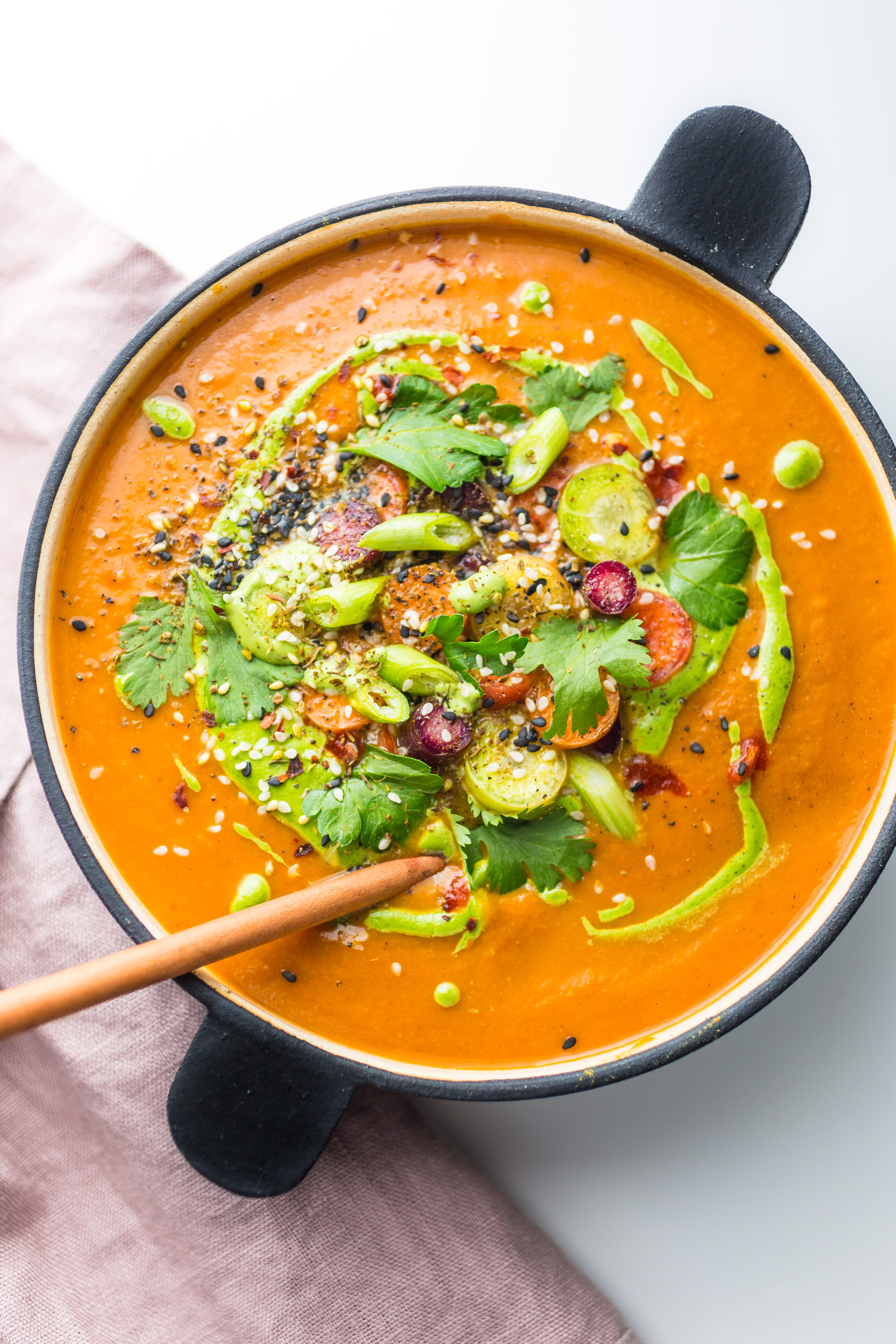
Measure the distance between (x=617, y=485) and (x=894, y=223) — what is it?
1.11m

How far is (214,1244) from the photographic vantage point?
7.75 ft

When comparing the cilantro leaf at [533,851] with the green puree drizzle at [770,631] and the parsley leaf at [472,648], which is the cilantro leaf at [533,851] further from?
the green puree drizzle at [770,631]

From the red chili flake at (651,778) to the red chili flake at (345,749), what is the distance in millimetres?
542

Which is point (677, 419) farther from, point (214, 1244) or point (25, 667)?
point (214, 1244)

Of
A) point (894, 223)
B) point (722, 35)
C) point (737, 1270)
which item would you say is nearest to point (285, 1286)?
→ point (737, 1270)

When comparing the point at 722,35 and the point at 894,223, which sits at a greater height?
the point at 722,35

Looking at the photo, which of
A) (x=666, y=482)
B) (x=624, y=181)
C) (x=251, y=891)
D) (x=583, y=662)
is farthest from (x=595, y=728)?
(x=624, y=181)

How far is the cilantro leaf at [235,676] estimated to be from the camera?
6.52 feet

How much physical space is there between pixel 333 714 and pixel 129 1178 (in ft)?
4.40

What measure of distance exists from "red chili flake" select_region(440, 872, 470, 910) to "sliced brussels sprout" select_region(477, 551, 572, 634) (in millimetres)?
498

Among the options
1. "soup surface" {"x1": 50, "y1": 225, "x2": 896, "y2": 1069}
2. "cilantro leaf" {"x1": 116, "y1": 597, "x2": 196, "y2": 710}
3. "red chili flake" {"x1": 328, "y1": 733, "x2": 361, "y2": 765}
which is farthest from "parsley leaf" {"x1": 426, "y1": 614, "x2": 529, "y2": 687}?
"cilantro leaf" {"x1": 116, "y1": 597, "x2": 196, "y2": 710}

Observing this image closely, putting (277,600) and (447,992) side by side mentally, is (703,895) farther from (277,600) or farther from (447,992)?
(277,600)

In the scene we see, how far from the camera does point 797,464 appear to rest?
6.49 ft

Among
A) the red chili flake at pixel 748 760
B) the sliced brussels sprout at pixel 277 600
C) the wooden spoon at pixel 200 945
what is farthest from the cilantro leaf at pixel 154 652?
the red chili flake at pixel 748 760
